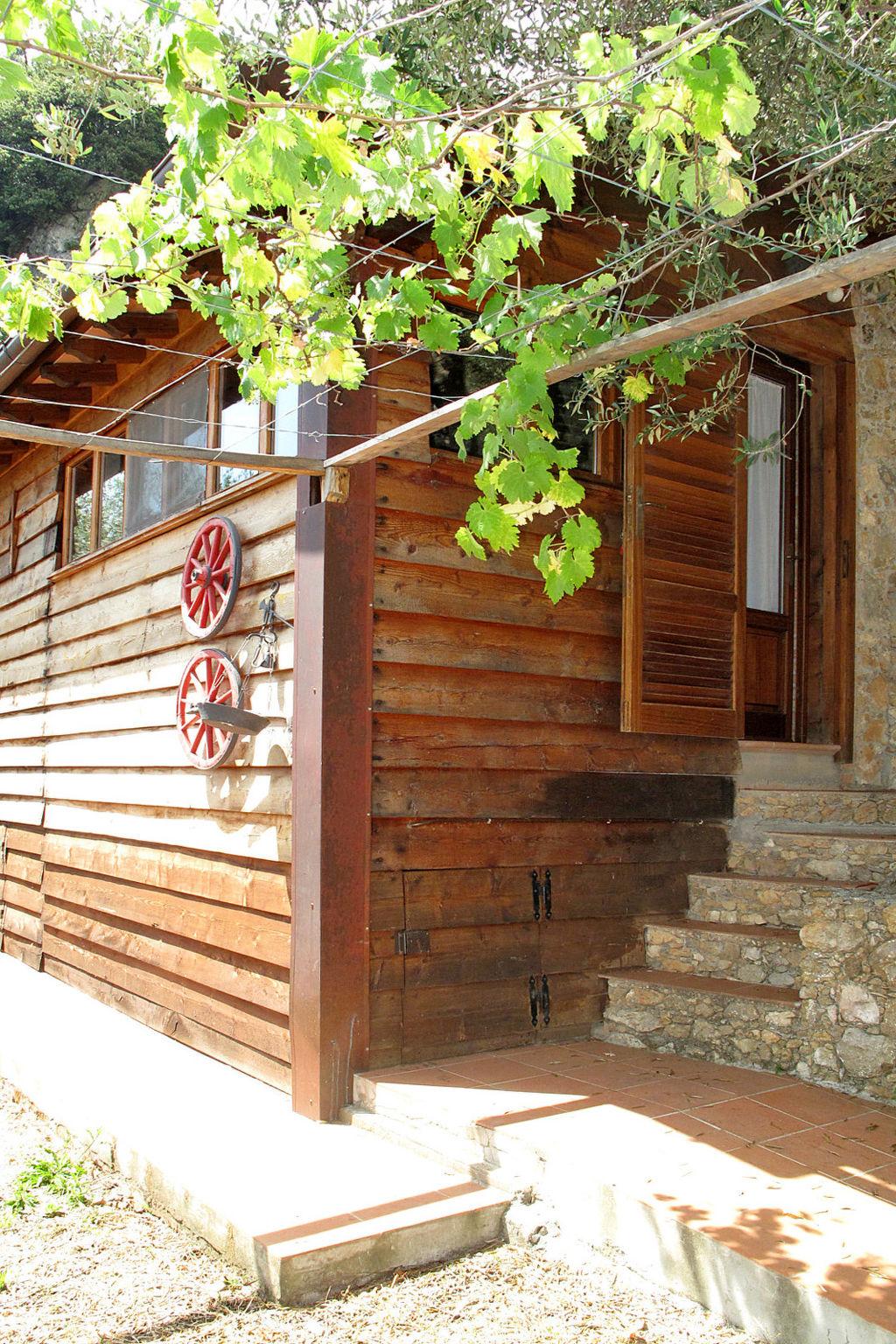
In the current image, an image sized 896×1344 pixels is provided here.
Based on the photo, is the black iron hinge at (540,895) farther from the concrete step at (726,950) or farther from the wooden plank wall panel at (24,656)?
the wooden plank wall panel at (24,656)

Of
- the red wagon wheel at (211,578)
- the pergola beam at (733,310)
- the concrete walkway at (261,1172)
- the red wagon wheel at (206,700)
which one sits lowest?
the concrete walkway at (261,1172)

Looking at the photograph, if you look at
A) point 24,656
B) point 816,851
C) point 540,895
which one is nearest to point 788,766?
point 816,851

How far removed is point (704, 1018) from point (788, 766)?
5.84ft

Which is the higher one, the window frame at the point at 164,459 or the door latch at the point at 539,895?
the window frame at the point at 164,459

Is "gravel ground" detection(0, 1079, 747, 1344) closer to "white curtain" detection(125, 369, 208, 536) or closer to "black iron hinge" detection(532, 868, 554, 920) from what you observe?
"black iron hinge" detection(532, 868, 554, 920)

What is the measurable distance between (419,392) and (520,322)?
4.90 feet

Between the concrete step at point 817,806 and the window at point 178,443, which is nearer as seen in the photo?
the window at point 178,443

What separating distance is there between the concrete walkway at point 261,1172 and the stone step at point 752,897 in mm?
1918

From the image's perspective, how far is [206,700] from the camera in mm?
5156

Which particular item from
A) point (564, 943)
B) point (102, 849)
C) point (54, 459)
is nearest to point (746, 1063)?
point (564, 943)

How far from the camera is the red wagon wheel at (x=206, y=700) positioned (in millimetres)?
4867

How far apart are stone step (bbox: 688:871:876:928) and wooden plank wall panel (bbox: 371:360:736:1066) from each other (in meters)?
0.14

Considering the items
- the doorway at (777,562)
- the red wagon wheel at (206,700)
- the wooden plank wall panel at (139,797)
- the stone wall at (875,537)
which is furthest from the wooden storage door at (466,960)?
the stone wall at (875,537)

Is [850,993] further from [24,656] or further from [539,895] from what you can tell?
[24,656]
